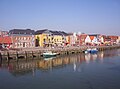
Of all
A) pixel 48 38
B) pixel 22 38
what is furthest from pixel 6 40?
pixel 48 38

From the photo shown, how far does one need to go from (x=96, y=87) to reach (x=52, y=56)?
34.2m

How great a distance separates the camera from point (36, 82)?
30.8m

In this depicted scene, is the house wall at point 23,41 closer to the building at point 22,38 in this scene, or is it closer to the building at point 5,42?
the building at point 22,38

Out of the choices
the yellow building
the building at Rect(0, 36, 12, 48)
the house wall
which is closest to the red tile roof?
the building at Rect(0, 36, 12, 48)

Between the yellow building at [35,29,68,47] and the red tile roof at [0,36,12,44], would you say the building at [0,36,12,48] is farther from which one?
the yellow building at [35,29,68,47]

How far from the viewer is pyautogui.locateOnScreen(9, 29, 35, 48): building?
69556mm

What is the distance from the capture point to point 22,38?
236 feet

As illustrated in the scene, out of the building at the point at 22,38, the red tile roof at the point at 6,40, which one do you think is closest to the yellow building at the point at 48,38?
the building at the point at 22,38

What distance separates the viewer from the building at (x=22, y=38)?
69556 mm

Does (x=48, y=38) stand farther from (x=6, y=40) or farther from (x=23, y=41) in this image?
(x=6, y=40)

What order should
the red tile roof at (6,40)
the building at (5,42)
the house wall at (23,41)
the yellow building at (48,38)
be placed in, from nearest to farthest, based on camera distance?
the building at (5,42) < the red tile roof at (6,40) < the house wall at (23,41) < the yellow building at (48,38)

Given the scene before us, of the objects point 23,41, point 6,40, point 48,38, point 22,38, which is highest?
point 22,38

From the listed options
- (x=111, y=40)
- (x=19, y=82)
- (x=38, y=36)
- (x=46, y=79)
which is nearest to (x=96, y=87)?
(x=46, y=79)

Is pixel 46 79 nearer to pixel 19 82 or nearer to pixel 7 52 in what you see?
pixel 19 82
